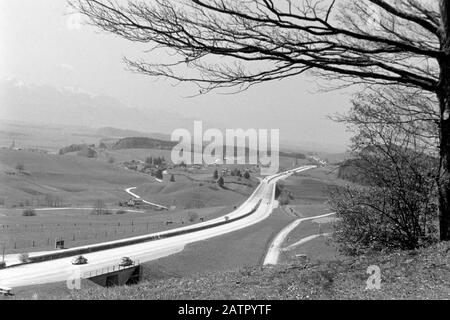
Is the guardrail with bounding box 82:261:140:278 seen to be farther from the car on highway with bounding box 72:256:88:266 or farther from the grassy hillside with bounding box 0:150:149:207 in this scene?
the grassy hillside with bounding box 0:150:149:207

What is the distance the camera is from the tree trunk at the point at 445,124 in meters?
9.27

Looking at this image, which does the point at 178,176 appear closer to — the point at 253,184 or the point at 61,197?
the point at 253,184

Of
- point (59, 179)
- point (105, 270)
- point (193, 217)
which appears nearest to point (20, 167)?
point (59, 179)

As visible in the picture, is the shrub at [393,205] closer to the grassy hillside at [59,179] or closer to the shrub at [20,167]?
the grassy hillside at [59,179]

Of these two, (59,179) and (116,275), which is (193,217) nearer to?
(116,275)

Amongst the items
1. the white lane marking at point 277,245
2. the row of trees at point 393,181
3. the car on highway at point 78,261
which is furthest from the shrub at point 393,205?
the car on highway at point 78,261

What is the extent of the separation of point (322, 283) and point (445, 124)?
4.38 meters

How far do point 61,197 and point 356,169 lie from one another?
128m

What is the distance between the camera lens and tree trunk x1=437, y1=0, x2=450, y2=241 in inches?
365

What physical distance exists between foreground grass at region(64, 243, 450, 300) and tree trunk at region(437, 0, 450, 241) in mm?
815

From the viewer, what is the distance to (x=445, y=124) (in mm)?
9469

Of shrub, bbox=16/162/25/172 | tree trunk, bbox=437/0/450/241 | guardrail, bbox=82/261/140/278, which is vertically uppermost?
tree trunk, bbox=437/0/450/241

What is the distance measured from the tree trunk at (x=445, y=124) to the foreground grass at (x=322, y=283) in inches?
32.1

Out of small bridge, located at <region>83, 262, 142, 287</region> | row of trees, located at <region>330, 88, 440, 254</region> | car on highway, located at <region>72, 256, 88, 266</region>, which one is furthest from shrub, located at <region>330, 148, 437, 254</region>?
car on highway, located at <region>72, 256, 88, 266</region>
